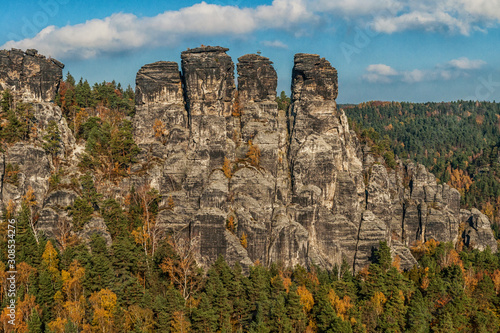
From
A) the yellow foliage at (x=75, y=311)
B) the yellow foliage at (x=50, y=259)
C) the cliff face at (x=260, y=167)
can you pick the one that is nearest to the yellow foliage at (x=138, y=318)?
the yellow foliage at (x=75, y=311)

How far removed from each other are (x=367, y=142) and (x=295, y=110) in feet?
96.6

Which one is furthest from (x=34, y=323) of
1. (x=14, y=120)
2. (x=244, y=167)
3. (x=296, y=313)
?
(x=244, y=167)

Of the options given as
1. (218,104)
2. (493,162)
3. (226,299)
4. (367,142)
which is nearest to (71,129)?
(218,104)

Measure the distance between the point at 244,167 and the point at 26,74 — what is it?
4609cm

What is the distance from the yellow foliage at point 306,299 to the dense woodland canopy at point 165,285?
19 cm

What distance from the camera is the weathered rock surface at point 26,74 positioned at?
Answer: 9294 centimetres

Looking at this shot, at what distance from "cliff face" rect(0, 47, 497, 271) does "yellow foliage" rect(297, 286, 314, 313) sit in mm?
12591

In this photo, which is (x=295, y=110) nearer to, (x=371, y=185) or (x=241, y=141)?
(x=241, y=141)

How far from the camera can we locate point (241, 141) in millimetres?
97562

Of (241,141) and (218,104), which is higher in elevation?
(218,104)

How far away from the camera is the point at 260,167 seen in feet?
304

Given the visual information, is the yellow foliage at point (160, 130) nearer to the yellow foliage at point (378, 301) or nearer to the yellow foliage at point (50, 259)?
the yellow foliage at point (50, 259)

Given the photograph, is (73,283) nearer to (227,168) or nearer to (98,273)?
(98,273)

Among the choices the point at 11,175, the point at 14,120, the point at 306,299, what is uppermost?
the point at 14,120
